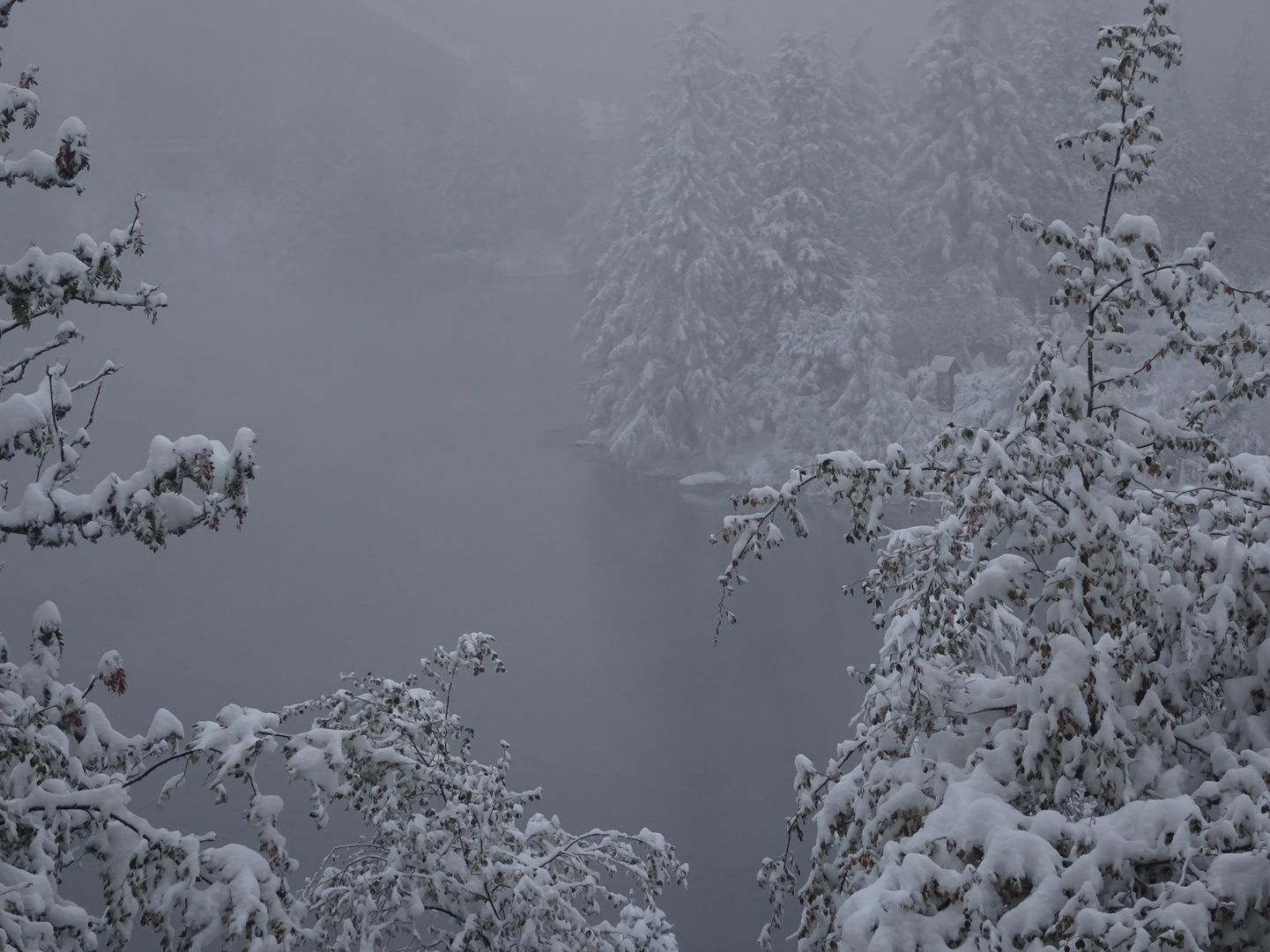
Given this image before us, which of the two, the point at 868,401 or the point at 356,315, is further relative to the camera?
the point at 356,315

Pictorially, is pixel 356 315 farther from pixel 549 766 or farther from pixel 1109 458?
pixel 1109 458

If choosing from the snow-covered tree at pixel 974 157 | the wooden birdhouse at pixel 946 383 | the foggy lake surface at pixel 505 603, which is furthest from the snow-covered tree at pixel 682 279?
the wooden birdhouse at pixel 946 383

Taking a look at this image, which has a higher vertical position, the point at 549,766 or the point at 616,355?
the point at 616,355

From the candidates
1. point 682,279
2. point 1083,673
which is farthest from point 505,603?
point 1083,673

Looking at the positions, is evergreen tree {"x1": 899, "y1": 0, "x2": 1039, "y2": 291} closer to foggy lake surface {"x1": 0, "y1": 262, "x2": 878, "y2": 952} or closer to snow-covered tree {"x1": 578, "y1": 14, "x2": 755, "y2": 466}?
snow-covered tree {"x1": 578, "y1": 14, "x2": 755, "y2": 466}

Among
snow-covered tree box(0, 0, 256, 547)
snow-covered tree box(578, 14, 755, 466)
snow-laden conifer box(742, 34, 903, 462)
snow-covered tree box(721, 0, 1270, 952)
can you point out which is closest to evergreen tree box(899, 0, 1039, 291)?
snow-laden conifer box(742, 34, 903, 462)

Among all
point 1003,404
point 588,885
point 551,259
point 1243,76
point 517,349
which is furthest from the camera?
point 551,259

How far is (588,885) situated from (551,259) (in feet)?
227

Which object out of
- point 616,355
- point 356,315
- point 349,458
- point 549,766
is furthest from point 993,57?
point 356,315

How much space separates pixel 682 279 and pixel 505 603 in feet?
41.7

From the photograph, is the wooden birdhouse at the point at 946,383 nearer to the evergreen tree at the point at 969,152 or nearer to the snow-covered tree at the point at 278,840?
the evergreen tree at the point at 969,152

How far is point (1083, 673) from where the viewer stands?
3.86 m

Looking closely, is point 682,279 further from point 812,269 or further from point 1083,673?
point 1083,673

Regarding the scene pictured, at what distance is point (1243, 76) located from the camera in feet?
137
